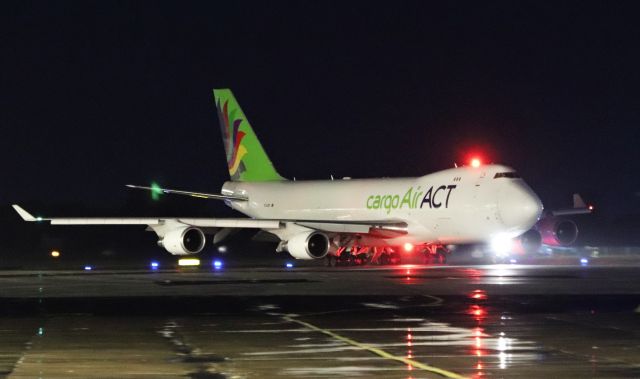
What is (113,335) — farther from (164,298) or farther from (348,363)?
(164,298)

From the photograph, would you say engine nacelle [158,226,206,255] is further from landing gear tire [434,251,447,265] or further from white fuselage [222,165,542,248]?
landing gear tire [434,251,447,265]

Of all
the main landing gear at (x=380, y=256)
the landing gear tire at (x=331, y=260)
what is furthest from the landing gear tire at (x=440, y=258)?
the landing gear tire at (x=331, y=260)

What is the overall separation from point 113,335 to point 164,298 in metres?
9.87

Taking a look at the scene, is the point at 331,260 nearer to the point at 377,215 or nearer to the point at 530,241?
the point at 377,215

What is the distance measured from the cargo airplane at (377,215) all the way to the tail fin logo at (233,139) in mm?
4129

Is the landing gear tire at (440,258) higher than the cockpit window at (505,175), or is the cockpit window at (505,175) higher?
the cockpit window at (505,175)

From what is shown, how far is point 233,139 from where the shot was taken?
70.4 meters

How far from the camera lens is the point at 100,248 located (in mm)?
71625

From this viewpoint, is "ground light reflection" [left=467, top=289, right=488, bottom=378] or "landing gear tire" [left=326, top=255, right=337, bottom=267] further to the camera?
"landing gear tire" [left=326, top=255, right=337, bottom=267]

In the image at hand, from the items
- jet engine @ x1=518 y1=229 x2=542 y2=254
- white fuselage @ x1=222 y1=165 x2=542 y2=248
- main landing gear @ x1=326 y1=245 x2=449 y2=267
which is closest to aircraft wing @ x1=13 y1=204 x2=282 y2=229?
main landing gear @ x1=326 y1=245 x2=449 y2=267

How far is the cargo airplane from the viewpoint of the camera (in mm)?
51781

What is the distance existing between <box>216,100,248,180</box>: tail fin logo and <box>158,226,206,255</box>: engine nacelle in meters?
14.5

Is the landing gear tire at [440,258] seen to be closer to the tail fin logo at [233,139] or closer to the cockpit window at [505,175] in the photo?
the cockpit window at [505,175]

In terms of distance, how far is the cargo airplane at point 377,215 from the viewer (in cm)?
Result: 5178
